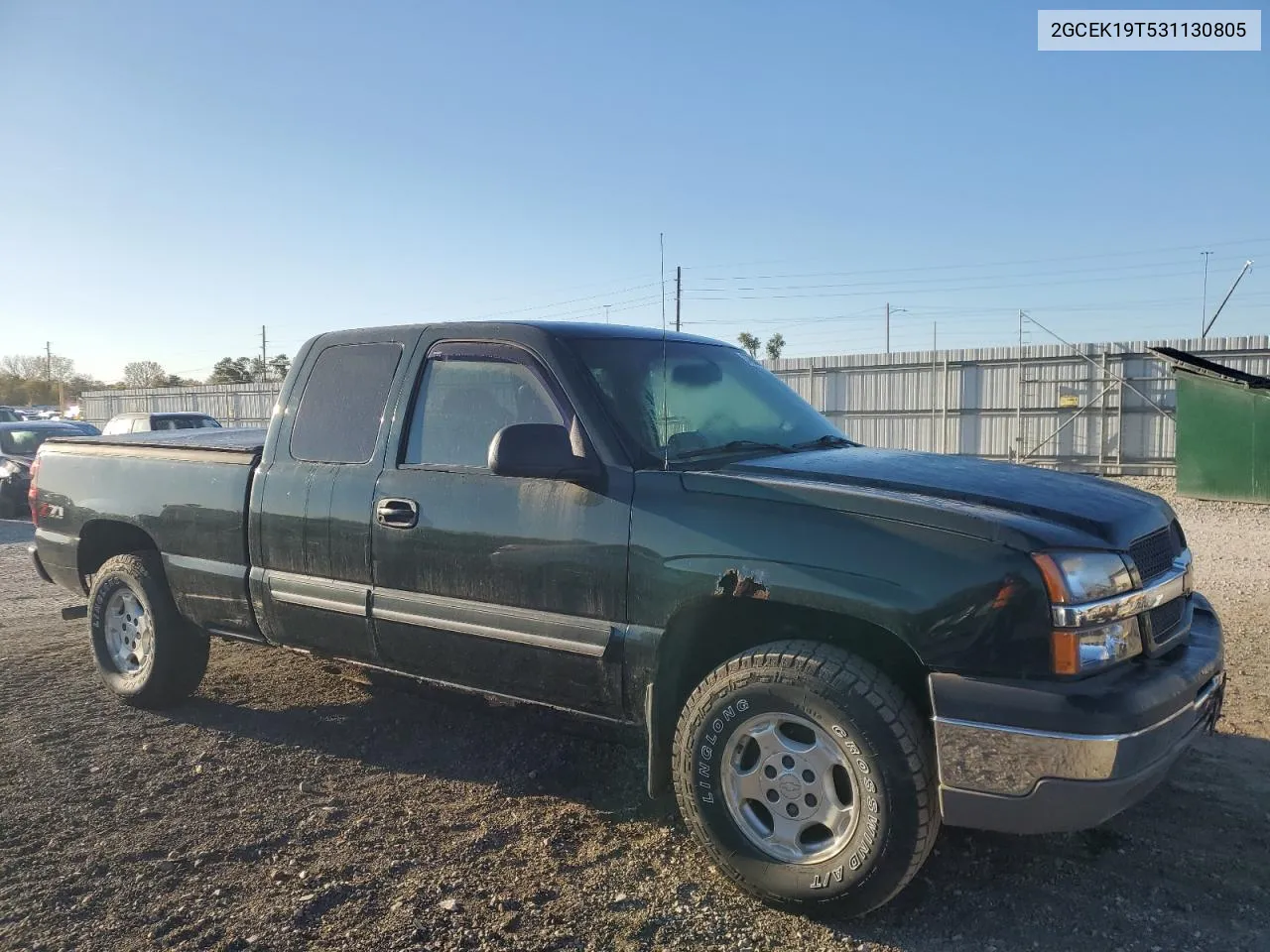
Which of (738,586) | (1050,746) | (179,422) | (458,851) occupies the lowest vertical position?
(458,851)

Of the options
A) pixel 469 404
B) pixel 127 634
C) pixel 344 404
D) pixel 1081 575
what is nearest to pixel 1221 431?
pixel 1081 575

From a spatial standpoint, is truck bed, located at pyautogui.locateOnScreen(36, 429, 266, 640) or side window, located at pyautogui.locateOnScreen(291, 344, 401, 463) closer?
side window, located at pyautogui.locateOnScreen(291, 344, 401, 463)

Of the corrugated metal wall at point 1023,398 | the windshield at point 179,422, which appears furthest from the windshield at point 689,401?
the corrugated metal wall at point 1023,398

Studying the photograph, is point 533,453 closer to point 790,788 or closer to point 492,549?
point 492,549

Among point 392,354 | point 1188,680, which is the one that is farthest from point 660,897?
point 392,354

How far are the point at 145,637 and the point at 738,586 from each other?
12.0ft

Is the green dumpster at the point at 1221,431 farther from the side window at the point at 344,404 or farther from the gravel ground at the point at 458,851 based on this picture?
the side window at the point at 344,404

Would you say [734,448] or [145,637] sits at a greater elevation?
[734,448]

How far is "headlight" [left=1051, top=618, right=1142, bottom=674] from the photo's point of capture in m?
2.69

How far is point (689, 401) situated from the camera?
13.1ft

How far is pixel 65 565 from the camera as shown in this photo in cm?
557

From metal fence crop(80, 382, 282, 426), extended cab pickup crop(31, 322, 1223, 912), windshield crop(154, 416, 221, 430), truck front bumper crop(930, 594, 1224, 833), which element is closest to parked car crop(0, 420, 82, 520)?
windshield crop(154, 416, 221, 430)

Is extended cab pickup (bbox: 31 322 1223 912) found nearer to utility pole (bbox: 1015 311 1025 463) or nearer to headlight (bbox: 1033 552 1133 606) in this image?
headlight (bbox: 1033 552 1133 606)

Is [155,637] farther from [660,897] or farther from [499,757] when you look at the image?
[660,897]
